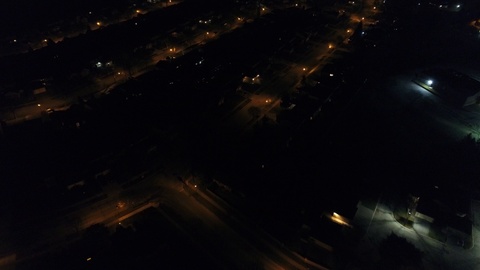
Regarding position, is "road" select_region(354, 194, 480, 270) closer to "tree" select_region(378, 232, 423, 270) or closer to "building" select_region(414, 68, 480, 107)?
"tree" select_region(378, 232, 423, 270)

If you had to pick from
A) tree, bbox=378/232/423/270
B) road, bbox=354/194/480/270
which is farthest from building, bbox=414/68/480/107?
tree, bbox=378/232/423/270

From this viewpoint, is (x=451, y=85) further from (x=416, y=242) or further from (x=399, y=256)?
(x=399, y=256)

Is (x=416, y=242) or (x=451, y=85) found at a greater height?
(x=451, y=85)

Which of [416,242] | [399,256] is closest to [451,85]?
[416,242]

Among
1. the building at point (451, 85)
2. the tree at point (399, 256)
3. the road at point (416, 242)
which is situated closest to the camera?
the tree at point (399, 256)

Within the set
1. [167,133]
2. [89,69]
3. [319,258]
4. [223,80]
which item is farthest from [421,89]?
[89,69]

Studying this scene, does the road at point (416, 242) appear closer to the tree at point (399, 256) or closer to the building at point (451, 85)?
the tree at point (399, 256)

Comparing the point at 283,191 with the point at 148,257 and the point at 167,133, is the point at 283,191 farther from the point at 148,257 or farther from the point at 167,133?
the point at 167,133

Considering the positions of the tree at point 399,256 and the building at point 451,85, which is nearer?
the tree at point 399,256

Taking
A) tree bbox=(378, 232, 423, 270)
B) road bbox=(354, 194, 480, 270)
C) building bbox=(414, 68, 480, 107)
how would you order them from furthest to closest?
building bbox=(414, 68, 480, 107), road bbox=(354, 194, 480, 270), tree bbox=(378, 232, 423, 270)

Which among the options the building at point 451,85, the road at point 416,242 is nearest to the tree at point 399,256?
the road at point 416,242
